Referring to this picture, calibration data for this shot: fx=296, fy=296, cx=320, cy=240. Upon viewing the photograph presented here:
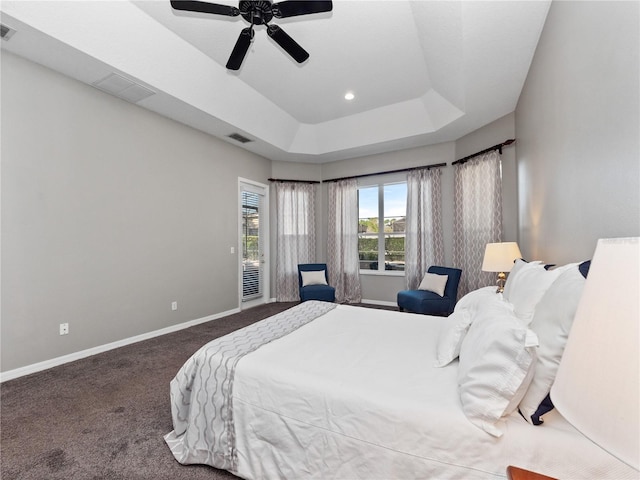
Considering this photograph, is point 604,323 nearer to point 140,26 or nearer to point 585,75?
point 585,75

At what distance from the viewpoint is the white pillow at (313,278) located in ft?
16.7

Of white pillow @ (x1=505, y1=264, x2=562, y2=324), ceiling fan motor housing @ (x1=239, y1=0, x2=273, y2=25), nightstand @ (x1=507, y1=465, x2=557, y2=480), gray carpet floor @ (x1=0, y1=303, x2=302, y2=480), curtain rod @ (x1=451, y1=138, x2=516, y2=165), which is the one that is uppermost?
ceiling fan motor housing @ (x1=239, y1=0, x2=273, y2=25)

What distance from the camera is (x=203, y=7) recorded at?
2119 millimetres

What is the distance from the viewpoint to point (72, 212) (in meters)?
3.00

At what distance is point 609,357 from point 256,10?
107 inches

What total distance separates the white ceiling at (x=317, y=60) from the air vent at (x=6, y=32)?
0.03 metres

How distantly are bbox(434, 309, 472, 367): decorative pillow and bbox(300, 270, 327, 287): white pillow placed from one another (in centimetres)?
348

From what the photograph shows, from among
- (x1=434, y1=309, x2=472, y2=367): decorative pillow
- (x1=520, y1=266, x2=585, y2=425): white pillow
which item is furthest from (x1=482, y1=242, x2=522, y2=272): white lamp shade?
(x1=520, y1=266, x2=585, y2=425): white pillow

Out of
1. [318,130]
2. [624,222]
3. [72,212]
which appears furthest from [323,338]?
[318,130]

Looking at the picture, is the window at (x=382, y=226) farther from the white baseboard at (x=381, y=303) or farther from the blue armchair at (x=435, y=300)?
the blue armchair at (x=435, y=300)

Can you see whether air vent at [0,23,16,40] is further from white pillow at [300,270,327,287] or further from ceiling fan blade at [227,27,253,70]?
white pillow at [300,270,327,287]

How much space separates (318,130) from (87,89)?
10.8 feet

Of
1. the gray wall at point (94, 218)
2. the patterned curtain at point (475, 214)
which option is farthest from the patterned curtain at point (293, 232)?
the patterned curtain at point (475, 214)

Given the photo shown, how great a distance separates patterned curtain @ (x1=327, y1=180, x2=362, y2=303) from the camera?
5.67 m
